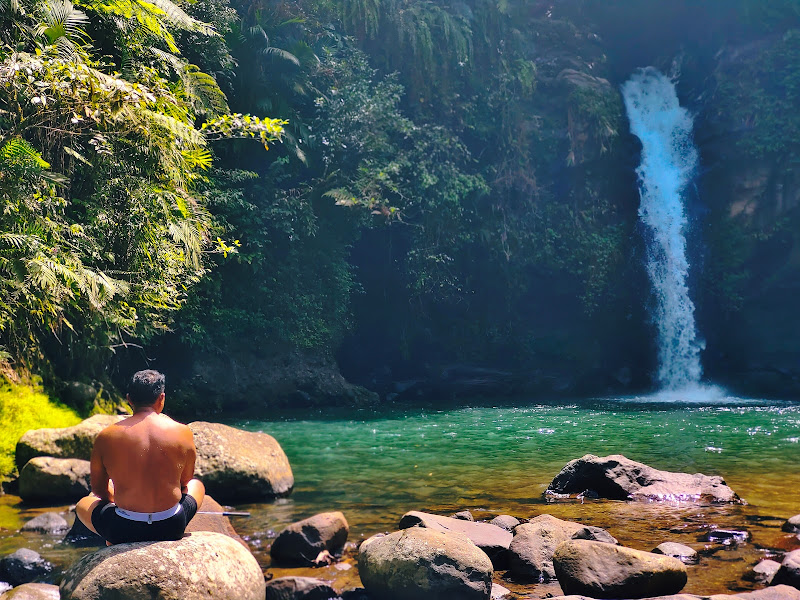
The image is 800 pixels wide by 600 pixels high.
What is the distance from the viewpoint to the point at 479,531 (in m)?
6.34

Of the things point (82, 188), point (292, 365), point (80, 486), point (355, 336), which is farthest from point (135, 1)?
point (355, 336)

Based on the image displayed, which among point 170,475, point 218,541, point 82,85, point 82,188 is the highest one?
point 82,85

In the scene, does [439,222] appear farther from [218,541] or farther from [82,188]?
[218,541]

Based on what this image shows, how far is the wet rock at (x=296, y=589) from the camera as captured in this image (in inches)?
201

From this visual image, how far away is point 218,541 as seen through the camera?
4438 millimetres

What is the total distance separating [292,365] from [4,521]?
14031 millimetres

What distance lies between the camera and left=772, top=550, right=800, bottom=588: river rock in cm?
489

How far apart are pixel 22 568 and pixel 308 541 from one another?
7.47ft

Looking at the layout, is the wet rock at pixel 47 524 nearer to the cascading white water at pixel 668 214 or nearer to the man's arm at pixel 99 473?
the man's arm at pixel 99 473

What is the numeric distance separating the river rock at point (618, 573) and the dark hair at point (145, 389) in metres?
3.13

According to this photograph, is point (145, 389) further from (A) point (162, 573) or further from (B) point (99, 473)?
(A) point (162, 573)

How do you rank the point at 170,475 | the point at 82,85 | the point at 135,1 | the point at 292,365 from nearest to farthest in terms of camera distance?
the point at 170,475 < the point at 82,85 < the point at 135,1 < the point at 292,365

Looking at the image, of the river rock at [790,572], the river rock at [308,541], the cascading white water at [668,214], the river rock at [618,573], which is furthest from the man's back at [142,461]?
the cascading white water at [668,214]

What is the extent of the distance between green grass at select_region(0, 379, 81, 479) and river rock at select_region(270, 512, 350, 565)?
15.6 feet
